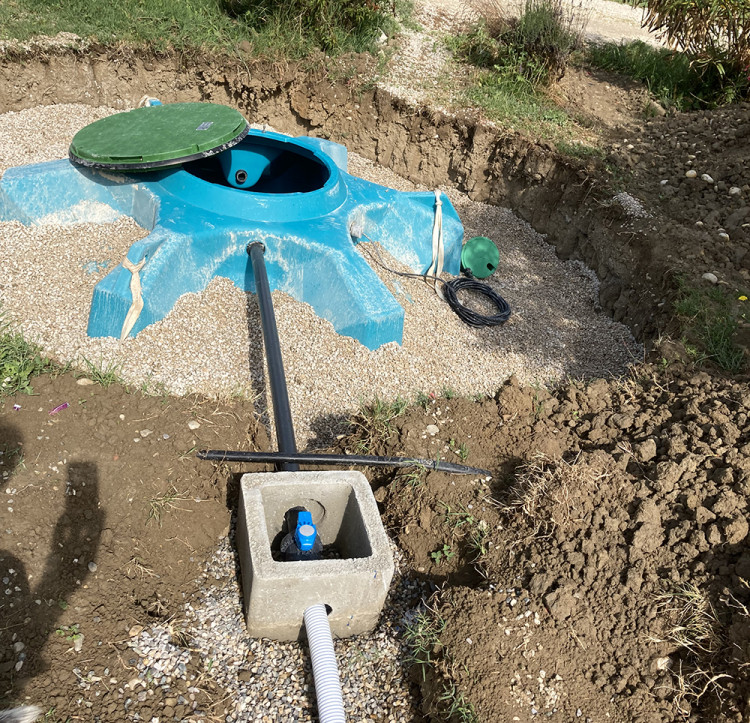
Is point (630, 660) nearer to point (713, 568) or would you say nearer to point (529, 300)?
point (713, 568)

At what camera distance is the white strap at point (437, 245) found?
187 inches

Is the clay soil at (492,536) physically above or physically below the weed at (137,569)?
above

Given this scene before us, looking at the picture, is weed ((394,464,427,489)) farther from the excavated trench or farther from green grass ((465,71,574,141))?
green grass ((465,71,574,141))

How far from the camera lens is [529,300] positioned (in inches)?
199

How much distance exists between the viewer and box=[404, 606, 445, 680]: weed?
2526mm

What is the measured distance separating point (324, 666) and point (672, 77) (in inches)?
260

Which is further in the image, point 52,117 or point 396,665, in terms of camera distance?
point 52,117

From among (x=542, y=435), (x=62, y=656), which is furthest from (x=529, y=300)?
(x=62, y=656)

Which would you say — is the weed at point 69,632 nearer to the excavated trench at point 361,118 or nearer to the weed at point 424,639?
the weed at point 424,639

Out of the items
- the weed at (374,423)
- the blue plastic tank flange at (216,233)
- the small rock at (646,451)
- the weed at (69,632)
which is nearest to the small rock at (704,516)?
the small rock at (646,451)

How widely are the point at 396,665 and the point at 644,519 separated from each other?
3.83ft

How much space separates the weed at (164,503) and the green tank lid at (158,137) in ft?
6.23

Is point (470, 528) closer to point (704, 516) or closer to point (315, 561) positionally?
point (315, 561)

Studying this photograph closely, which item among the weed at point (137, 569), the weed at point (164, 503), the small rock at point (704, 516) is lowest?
the weed at point (137, 569)
